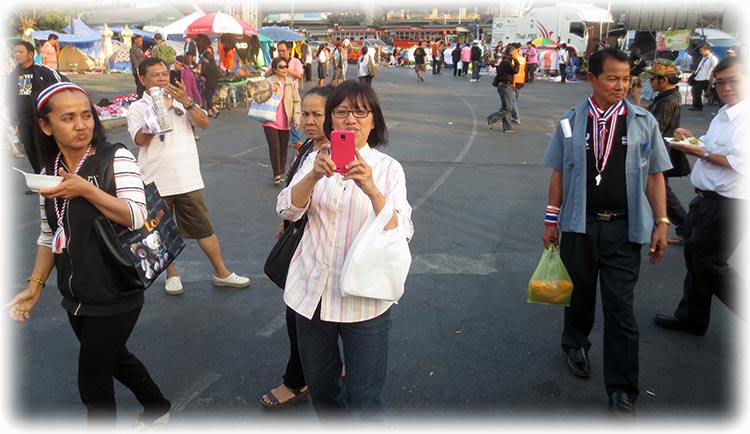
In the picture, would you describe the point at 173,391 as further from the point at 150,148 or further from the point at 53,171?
the point at 150,148

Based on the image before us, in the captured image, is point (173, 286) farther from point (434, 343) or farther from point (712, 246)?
point (712, 246)

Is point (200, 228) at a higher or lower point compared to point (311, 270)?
lower

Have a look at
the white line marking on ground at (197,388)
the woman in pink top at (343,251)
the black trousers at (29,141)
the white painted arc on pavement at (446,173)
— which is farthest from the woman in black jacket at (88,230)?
the white painted arc on pavement at (446,173)

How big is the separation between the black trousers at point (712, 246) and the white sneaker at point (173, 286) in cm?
Answer: 389

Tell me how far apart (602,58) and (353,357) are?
2152 millimetres

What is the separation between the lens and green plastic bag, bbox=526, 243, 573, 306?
11.0 feet

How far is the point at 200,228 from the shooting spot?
4.62 metres

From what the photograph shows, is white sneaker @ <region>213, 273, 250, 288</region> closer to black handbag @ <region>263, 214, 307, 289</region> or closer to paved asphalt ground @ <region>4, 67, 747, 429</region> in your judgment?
paved asphalt ground @ <region>4, 67, 747, 429</region>

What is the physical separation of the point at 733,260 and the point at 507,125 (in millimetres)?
8169

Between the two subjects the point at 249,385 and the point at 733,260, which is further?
the point at 733,260

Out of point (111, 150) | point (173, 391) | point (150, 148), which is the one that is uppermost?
point (111, 150)

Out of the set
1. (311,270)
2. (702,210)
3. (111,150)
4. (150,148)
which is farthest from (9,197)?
(702,210)

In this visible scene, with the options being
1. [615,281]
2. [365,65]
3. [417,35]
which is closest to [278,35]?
[365,65]

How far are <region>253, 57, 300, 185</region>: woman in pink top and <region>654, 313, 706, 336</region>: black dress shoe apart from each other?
546 cm
